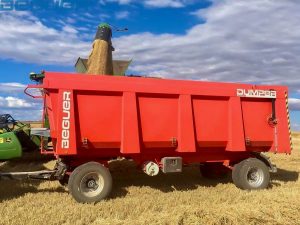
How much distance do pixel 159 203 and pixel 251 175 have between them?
2776 mm

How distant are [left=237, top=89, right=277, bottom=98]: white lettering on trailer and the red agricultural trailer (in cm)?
2

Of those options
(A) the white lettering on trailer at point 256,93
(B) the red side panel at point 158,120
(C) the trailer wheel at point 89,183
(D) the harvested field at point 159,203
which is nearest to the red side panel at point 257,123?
(A) the white lettering on trailer at point 256,93

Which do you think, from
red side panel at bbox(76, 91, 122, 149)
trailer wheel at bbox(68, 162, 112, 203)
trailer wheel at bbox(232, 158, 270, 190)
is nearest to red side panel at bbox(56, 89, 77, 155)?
red side panel at bbox(76, 91, 122, 149)

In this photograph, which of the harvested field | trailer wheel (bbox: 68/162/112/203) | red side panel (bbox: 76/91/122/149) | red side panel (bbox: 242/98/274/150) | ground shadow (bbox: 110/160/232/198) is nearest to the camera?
the harvested field

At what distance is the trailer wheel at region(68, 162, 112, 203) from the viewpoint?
25.1 feet

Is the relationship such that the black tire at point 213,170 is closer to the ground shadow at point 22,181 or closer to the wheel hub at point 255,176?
the wheel hub at point 255,176

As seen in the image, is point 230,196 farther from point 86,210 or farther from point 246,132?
point 86,210

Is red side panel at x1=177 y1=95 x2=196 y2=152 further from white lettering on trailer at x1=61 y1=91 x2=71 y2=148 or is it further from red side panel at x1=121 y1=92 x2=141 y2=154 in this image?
white lettering on trailer at x1=61 y1=91 x2=71 y2=148

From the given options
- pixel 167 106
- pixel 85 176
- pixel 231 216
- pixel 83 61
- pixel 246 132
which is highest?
pixel 83 61

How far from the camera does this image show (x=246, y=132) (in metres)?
9.35

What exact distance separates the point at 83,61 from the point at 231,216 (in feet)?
43.9

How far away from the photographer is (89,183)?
7891 mm

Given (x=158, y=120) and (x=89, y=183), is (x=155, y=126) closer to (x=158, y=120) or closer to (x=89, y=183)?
(x=158, y=120)

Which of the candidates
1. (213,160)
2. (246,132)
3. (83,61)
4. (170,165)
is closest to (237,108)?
(246,132)
